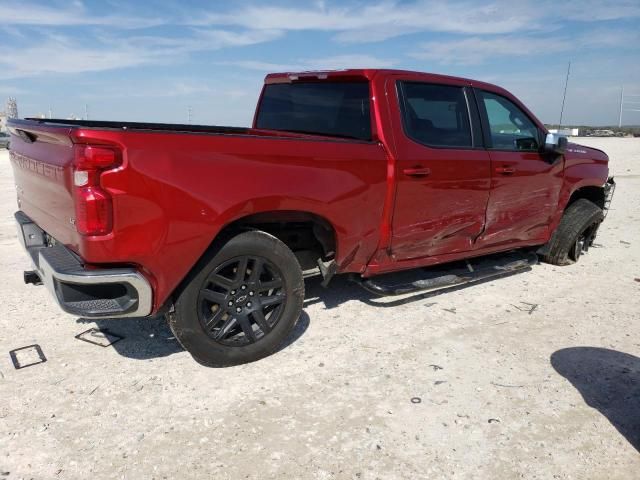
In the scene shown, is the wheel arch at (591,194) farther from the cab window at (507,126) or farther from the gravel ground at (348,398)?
the gravel ground at (348,398)

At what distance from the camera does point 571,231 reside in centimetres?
572

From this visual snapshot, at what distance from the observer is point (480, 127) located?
178 inches

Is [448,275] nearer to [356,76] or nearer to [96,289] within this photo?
[356,76]

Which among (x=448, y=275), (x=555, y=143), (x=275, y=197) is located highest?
(x=555, y=143)

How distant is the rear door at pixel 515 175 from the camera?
460 cm

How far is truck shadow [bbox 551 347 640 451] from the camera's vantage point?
112 inches

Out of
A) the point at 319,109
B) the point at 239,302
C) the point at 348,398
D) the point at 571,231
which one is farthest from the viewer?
the point at 571,231

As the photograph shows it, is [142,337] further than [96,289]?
Yes

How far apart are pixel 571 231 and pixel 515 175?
1.48 metres

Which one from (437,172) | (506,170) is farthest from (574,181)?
(437,172)

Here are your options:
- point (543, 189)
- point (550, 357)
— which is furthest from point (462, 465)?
point (543, 189)

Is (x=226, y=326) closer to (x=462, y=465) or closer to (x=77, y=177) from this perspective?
(x=77, y=177)

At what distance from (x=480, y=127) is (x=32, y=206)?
3493mm

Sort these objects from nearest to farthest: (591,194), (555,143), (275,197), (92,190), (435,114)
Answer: (92,190)
(275,197)
(435,114)
(555,143)
(591,194)
